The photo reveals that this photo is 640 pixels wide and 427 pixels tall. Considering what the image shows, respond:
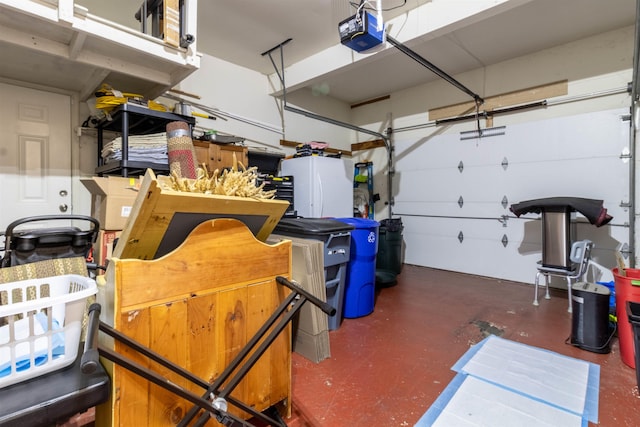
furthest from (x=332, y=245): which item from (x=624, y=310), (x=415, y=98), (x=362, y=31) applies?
(x=415, y=98)

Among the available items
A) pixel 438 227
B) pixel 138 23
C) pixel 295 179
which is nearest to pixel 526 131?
pixel 438 227

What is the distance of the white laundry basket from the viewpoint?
0.85m

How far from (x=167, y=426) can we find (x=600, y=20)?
546 cm

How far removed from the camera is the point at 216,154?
365 cm

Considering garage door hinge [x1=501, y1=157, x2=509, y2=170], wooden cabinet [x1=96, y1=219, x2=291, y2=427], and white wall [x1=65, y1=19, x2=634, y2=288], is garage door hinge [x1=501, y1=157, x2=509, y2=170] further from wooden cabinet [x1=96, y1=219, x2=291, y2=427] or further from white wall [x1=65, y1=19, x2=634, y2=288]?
wooden cabinet [x1=96, y1=219, x2=291, y2=427]

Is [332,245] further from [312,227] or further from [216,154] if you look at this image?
[216,154]

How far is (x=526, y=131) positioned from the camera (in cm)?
438

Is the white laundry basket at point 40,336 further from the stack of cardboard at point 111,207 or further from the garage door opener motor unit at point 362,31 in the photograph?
the garage door opener motor unit at point 362,31

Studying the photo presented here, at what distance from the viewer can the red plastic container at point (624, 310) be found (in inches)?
82.4

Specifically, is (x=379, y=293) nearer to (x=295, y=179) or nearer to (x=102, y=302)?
(x=295, y=179)

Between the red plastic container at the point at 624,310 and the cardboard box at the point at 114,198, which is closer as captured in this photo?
the red plastic container at the point at 624,310

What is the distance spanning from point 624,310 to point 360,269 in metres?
1.95

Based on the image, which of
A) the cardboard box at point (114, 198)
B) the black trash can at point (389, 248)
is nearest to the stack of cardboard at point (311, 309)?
the cardboard box at point (114, 198)

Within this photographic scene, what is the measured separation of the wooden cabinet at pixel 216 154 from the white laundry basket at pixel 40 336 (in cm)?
263
